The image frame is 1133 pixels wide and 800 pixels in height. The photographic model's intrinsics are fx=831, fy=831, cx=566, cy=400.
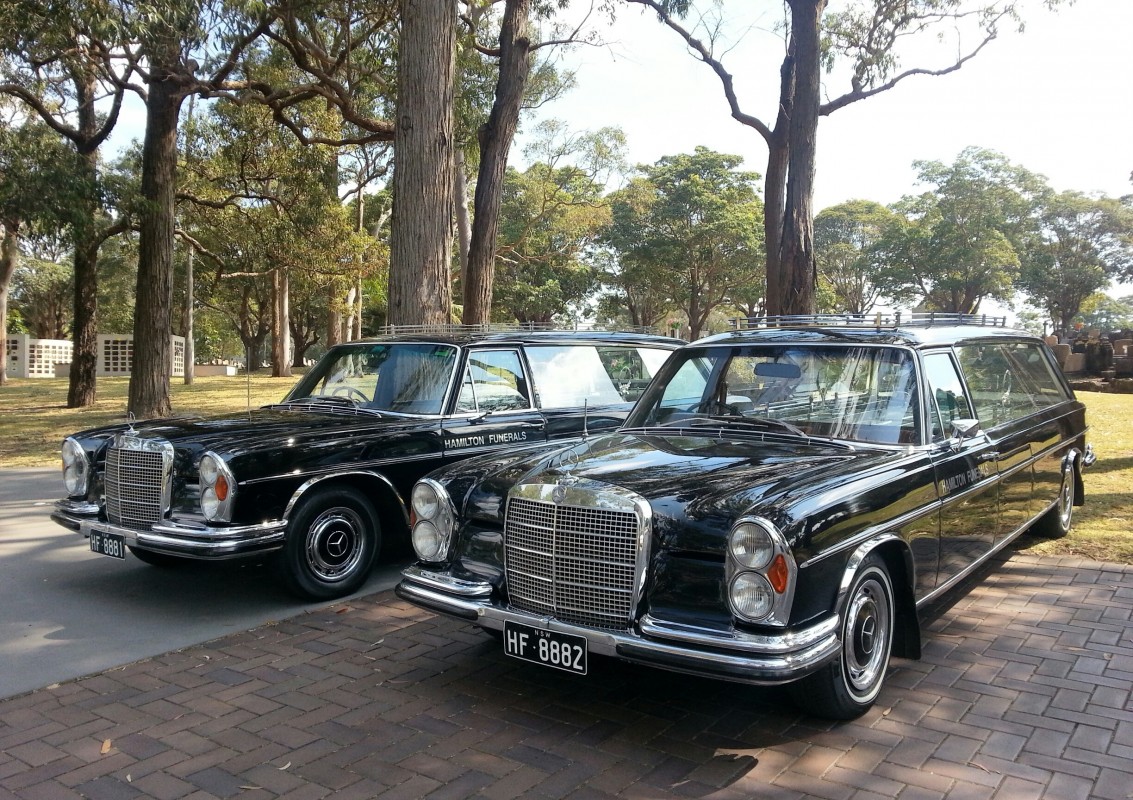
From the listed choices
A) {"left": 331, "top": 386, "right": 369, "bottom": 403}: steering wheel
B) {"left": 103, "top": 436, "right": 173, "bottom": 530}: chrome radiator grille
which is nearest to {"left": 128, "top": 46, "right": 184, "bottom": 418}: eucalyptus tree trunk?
{"left": 331, "top": 386, "right": 369, "bottom": 403}: steering wheel

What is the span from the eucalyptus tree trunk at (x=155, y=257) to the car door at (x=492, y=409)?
34.1ft

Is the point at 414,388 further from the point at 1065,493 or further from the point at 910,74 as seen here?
the point at 910,74

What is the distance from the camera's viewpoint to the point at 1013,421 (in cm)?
536

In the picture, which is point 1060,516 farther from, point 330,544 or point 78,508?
point 78,508

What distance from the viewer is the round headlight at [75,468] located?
5.70 m

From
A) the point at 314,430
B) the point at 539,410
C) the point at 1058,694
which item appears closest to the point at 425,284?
the point at 539,410

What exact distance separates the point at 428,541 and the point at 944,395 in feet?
9.36

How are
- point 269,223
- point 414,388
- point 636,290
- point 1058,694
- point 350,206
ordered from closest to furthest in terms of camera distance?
point 1058,694, point 414,388, point 269,223, point 350,206, point 636,290

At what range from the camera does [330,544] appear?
18.0 ft

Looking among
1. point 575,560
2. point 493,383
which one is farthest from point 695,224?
point 575,560

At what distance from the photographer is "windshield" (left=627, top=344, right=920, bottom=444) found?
418cm

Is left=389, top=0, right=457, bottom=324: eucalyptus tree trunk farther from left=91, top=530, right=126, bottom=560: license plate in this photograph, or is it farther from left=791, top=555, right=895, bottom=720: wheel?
left=791, top=555, right=895, bottom=720: wheel

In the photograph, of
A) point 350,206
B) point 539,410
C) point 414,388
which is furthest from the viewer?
point 350,206

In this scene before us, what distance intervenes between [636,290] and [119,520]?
39342 mm
